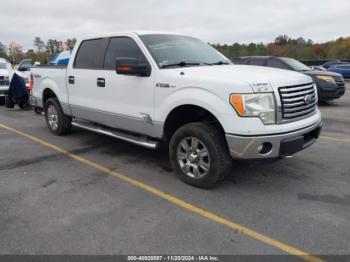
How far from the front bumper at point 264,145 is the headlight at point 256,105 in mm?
215

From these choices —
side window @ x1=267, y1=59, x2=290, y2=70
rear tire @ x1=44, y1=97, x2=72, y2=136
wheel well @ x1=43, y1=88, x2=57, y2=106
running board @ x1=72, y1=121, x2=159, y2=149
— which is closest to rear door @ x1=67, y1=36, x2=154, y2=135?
running board @ x1=72, y1=121, x2=159, y2=149

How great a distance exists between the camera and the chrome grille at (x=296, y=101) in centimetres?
358

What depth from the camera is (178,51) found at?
464 cm

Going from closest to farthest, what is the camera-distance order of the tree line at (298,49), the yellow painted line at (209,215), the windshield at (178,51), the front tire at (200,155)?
the yellow painted line at (209,215) < the front tire at (200,155) < the windshield at (178,51) < the tree line at (298,49)

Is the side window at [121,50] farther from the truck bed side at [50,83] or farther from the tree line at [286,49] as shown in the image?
the tree line at [286,49]

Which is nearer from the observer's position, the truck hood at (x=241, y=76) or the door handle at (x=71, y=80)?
the truck hood at (x=241, y=76)

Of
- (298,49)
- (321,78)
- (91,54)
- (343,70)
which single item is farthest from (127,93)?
(298,49)

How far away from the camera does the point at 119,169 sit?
477 cm

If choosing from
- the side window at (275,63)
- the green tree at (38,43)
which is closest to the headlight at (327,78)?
the side window at (275,63)

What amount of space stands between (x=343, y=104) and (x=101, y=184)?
1022 cm

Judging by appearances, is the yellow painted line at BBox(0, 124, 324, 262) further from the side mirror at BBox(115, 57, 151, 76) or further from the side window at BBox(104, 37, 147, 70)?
the side window at BBox(104, 37, 147, 70)

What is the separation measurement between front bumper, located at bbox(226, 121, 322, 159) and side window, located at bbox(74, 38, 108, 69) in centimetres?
278

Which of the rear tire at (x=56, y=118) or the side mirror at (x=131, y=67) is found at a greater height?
the side mirror at (x=131, y=67)

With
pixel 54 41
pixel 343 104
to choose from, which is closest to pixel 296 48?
pixel 343 104
